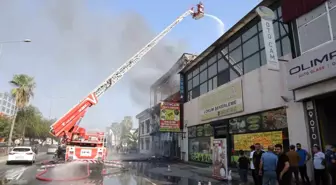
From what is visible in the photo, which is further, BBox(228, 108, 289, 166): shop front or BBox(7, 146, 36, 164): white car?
BBox(7, 146, 36, 164): white car

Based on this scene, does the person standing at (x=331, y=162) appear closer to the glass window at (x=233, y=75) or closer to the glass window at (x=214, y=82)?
the glass window at (x=233, y=75)

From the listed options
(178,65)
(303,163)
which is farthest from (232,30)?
(178,65)

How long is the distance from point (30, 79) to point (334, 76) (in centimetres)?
3735

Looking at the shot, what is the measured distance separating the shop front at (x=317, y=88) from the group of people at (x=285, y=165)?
101 cm

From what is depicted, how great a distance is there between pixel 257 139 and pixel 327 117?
4375 mm

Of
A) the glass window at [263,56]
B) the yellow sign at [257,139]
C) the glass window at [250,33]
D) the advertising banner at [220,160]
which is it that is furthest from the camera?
the glass window at [250,33]

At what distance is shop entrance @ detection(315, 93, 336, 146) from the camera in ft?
33.6

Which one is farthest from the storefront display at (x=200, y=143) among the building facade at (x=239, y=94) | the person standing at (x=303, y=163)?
the person standing at (x=303, y=163)

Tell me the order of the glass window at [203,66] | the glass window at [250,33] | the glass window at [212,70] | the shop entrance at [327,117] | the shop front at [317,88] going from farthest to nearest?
1. the glass window at [203,66]
2. the glass window at [212,70]
3. the glass window at [250,33]
4. the shop entrance at [327,117]
5. the shop front at [317,88]

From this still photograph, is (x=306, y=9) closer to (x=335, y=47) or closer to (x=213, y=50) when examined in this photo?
(x=335, y=47)

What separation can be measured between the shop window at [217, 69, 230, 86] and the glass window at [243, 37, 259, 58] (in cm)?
223

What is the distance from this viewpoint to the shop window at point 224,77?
18.0m

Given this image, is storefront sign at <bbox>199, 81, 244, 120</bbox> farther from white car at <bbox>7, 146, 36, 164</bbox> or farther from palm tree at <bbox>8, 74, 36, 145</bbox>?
palm tree at <bbox>8, 74, 36, 145</bbox>

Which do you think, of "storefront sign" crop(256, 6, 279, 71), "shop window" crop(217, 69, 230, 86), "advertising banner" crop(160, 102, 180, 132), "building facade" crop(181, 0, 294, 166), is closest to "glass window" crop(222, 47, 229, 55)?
"building facade" crop(181, 0, 294, 166)
